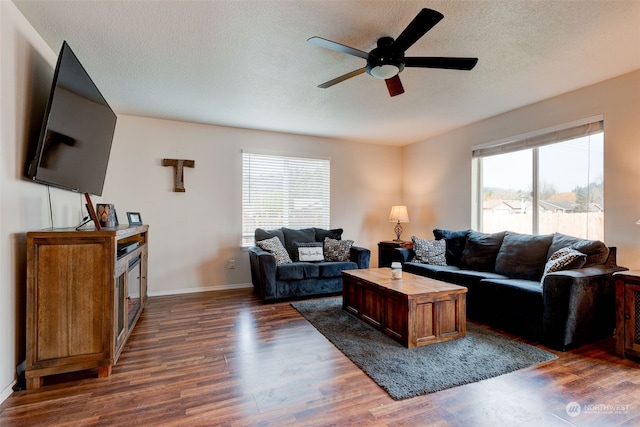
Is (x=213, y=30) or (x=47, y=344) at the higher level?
(x=213, y=30)

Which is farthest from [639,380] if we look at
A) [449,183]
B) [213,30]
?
[213,30]

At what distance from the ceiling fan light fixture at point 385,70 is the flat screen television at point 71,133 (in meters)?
2.06

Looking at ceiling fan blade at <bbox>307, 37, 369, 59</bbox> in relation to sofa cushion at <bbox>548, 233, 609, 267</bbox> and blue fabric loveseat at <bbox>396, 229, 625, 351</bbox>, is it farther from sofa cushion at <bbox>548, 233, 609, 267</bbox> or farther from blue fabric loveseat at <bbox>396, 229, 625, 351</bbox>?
sofa cushion at <bbox>548, 233, 609, 267</bbox>

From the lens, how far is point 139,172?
4254 millimetres

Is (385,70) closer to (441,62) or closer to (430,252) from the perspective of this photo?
(441,62)

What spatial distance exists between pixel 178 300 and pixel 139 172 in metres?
1.84

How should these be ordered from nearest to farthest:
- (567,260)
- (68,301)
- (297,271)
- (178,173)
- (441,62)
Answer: (68,301)
(441,62)
(567,260)
(297,271)
(178,173)

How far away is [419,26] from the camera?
1854mm

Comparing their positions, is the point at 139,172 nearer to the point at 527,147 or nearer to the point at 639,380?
the point at 527,147

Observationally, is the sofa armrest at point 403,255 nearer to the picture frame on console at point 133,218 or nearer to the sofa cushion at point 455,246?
the sofa cushion at point 455,246

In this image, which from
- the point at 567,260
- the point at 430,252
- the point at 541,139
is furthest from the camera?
the point at 430,252

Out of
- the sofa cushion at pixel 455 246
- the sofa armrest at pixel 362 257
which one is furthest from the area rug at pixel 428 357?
the sofa armrest at pixel 362 257

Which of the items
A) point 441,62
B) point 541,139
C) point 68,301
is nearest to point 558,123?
point 541,139

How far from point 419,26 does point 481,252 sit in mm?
2913
